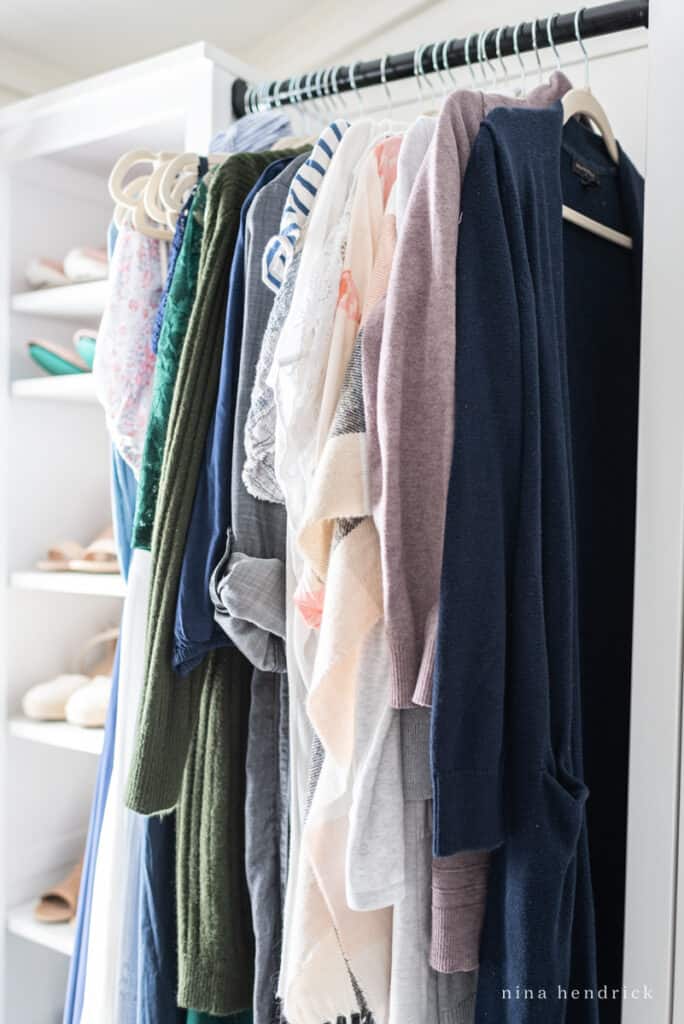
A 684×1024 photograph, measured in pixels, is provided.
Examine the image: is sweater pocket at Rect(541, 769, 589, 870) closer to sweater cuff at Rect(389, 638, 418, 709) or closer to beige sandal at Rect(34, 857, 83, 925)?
sweater cuff at Rect(389, 638, 418, 709)

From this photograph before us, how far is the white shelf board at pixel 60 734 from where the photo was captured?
1596 millimetres

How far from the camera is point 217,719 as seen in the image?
3.35 ft

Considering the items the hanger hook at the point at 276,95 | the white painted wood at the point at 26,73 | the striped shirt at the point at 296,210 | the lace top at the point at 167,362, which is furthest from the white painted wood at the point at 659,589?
the white painted wood at the point at 26,73

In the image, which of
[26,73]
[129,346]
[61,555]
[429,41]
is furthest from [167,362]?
[26,73]

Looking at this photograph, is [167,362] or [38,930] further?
[38,930]

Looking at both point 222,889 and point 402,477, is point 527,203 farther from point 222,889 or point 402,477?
point 222,889

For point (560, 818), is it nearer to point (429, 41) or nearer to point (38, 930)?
point (38, 930)

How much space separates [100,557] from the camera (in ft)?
5.69

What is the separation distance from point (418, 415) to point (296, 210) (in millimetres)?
284

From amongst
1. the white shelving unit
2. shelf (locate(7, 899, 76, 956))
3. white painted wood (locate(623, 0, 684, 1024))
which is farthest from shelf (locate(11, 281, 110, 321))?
shelf (locate(7, 899, 76, 956))

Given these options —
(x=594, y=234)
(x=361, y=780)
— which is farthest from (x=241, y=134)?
(x=361, y=780)

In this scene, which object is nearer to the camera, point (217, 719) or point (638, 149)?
point (217, 719)

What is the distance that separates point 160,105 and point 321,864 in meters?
1.22

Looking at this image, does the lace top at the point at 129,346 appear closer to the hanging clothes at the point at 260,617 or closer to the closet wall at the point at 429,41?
the hanging clothes at the point at 260,617
